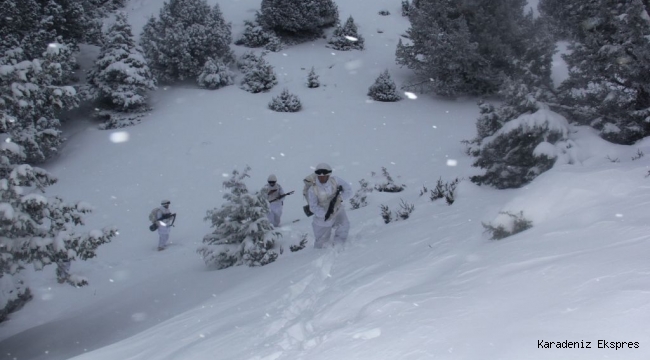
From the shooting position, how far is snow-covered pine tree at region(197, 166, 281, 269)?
30.2 ft

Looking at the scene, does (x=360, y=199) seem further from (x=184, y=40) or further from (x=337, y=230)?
(x=184, y=40)

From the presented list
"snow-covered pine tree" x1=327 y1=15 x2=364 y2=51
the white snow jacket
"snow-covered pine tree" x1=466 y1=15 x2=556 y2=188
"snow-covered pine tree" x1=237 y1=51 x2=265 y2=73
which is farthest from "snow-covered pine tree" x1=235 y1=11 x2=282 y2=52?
the white snow jacket

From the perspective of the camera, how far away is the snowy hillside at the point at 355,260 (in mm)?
2709

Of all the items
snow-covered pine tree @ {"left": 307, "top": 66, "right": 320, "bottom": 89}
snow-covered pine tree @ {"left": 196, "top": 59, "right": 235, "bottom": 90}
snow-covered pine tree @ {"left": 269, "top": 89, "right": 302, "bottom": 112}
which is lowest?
snow-covered pine tree @ {"left": 269, "top": 89, "right": 302, "bottom": 112}

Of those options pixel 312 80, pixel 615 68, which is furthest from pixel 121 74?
pixel 615 68

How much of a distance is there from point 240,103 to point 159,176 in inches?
229

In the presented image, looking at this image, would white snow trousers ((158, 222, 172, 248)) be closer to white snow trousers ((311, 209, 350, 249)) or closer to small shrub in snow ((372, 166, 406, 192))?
white snow trousers ((311, 209, 350, 249))

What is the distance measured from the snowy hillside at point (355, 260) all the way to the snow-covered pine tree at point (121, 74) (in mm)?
1590

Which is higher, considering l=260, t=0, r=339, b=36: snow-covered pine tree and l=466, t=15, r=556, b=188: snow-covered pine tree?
l=260, t=0, r=339, b=36: snow-covered pine tree

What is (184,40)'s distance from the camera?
22406 millimetres

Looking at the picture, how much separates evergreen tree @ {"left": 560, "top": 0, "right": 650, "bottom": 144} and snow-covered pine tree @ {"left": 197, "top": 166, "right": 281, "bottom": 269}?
21.2 ft

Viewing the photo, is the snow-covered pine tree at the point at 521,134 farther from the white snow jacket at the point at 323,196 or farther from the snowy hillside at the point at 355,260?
the white snow jacket at the point at 323,196

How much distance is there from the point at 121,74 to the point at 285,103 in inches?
309

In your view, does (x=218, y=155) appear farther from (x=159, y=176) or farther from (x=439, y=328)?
(x=439, y=328)
